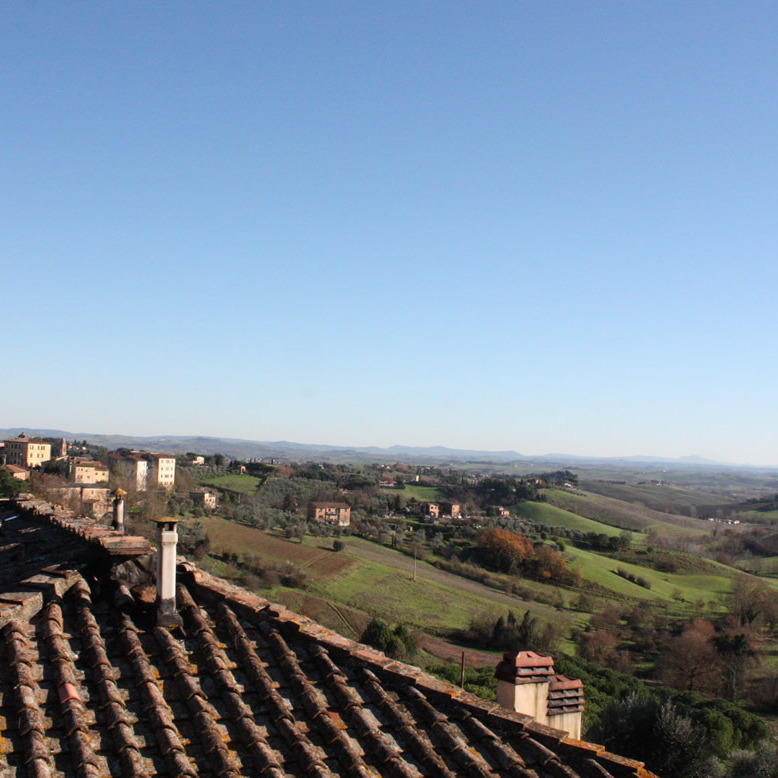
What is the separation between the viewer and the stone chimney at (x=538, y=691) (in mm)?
5469

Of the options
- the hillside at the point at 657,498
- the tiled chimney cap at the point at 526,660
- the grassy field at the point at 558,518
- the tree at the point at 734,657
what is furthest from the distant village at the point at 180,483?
the tiled chimney cap at the point at 526,660

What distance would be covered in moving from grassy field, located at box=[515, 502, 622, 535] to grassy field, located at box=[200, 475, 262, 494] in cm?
3215

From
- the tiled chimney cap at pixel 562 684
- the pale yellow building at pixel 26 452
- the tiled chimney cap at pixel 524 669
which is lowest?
the pale yellow building at pixel 26 452

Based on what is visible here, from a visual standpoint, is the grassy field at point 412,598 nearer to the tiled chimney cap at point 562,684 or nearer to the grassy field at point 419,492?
the tiled chimney cap at point 562,684

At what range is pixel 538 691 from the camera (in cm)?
566

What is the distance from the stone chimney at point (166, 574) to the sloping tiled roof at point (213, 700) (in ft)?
0.26

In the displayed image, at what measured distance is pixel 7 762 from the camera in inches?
120

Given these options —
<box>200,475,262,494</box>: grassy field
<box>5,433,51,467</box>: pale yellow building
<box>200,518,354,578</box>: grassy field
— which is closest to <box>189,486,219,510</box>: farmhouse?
<box>200,518,354,578</box>: grassy field

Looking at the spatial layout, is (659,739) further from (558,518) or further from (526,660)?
(558,518)

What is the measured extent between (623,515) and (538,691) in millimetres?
93677

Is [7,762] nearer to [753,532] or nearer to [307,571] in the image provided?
[307,571]

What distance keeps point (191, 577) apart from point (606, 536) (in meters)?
69.2

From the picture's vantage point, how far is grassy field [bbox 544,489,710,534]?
8738cm

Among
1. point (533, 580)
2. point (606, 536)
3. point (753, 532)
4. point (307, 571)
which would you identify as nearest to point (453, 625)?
point (307, 571)
